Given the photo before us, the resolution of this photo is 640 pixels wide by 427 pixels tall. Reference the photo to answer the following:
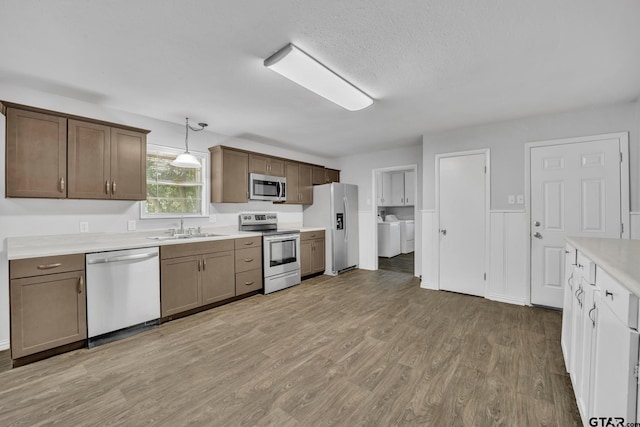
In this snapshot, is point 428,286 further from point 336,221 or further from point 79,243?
point 79,243

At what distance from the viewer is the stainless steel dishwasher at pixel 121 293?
8.17ft

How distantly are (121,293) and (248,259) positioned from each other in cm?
151

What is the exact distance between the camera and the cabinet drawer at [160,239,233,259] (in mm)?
2983

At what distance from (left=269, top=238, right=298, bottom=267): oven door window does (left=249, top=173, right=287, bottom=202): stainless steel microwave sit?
2.55 ft

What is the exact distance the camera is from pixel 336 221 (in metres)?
5.22

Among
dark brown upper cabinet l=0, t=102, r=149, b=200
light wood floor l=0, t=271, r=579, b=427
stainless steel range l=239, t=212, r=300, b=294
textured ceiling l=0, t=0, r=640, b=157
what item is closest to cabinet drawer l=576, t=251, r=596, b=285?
light wood floor l=0, t=271, r=579, b=427

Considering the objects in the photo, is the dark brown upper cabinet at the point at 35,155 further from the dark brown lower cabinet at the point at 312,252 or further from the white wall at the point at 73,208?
the dark brown lower cabinet at the point at 312,252

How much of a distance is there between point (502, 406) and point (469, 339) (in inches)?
36.1

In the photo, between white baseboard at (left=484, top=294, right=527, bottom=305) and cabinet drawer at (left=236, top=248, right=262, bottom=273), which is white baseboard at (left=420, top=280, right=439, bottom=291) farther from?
cabinet drawer at (left=236, top=248, right=262, bottom=273)

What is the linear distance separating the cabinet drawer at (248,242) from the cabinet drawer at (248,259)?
0.18ft

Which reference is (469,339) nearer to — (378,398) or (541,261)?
(378,398)

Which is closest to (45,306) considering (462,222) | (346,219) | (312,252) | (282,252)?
(282,252)

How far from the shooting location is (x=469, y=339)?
2562 millimetres

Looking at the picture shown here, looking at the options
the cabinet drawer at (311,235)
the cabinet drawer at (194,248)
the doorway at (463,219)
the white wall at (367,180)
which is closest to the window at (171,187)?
the cabinet drawer at (194,248)
